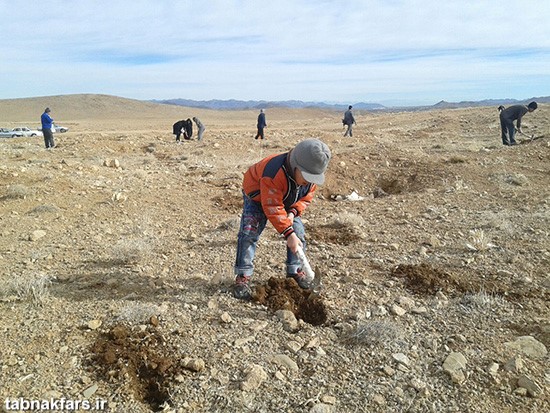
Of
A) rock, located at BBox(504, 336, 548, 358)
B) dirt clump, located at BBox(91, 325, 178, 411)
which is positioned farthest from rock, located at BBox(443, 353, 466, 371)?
dirt clump, located at BBox(91, 325, 178, 411)

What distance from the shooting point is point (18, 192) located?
237 inches

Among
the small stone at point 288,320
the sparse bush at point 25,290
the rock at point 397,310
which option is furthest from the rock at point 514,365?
the sparse bush at point 25,290

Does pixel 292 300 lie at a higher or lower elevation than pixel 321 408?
higher

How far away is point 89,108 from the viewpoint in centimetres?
7969

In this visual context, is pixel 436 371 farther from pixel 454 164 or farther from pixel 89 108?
pixel 89 108

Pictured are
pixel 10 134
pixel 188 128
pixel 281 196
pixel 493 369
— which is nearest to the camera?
pixel 493 369

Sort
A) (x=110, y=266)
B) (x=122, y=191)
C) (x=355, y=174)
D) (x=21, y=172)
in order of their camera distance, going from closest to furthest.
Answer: (x=110, y=266), (x=122, y=191), (x=21, y=172), (x=355, y=174)

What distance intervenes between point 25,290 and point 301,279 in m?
2.38

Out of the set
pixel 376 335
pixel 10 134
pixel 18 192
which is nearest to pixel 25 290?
pixel 376 335

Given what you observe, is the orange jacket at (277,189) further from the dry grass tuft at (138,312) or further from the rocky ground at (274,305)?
the dry grass tuft at (138,312)

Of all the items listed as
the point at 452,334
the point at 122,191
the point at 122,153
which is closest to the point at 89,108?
the point at 122,153

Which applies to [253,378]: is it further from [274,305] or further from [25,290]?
[25,290]

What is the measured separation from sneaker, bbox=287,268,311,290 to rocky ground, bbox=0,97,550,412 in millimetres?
131

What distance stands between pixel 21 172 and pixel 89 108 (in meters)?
81.8
